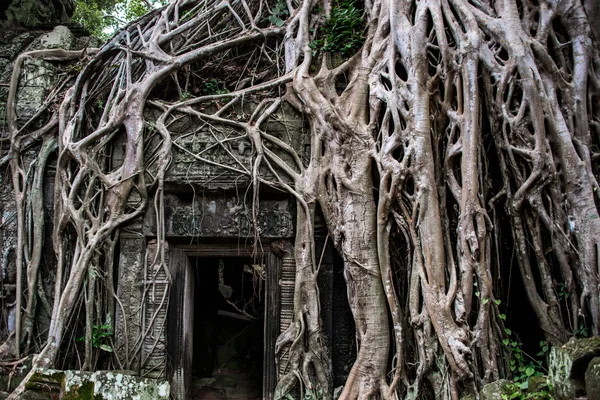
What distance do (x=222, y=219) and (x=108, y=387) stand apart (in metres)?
1.55

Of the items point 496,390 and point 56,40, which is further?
point 56,40

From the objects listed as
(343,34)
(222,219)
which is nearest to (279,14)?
(343,34)

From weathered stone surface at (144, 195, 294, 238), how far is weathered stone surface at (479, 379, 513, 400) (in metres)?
1.79

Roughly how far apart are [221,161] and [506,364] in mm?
2485

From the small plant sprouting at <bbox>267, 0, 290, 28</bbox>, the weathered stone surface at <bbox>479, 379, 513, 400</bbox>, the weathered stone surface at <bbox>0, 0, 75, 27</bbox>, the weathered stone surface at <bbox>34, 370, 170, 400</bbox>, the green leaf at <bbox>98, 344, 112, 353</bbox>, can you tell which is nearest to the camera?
the weathered stone surface at <bbox>479, 379, 513, 400</bbox>

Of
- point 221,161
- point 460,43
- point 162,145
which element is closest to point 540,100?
point 460,43

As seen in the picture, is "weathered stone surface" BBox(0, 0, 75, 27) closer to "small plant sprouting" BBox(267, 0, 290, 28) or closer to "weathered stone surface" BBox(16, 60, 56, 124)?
"weathered stone surface" BBox(16, 60, 56, 124)

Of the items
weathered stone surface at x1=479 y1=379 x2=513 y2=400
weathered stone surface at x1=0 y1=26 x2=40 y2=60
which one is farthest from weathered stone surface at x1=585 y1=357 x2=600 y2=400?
weathered stone surface at x1=0 y1=26 x2=40 y2=60

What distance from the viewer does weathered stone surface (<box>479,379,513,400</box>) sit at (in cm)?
279

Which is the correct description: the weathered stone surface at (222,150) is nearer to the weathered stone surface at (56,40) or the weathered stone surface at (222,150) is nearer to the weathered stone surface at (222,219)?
the weathered stone surface at (222,219)

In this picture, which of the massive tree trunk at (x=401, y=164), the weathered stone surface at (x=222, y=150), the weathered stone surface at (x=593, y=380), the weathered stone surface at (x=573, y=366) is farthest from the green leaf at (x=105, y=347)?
the weathered stone surface at (x=593, y=380)

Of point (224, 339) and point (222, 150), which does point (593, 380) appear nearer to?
point (222, 150)

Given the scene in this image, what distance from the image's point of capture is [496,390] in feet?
9.26

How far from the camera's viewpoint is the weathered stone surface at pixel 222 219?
4082 millimetres
